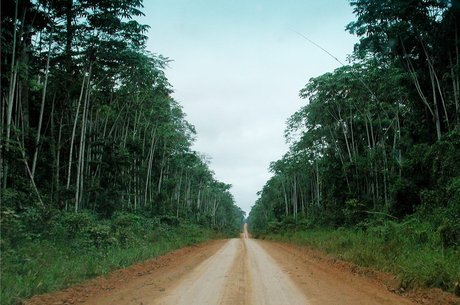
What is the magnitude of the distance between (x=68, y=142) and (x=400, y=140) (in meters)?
20.0

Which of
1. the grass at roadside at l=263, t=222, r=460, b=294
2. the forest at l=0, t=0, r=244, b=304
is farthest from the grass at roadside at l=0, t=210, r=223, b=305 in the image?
the grass at roadside at l=263, t=222, r=460, b=294

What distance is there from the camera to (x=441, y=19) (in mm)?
16922

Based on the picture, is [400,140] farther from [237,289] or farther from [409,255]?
[237,289]

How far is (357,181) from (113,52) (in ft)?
64.8

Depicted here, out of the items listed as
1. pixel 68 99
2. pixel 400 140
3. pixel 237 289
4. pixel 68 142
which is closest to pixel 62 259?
pixel 237 289

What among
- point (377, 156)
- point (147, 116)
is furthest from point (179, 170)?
point (377, 156)

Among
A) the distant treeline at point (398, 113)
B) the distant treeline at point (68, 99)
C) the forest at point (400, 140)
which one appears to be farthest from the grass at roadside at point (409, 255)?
the distant treeline at point (68, 99)

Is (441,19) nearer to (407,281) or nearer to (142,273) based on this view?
(407,281)

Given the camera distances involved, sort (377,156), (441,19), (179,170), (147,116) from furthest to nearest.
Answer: (179,170) < (147,116) < (377,156) < (441,19)

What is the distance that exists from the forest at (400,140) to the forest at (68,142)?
817 centimetres

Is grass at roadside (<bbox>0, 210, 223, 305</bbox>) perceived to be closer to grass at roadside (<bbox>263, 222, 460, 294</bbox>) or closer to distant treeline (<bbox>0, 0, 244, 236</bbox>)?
distant treeline (<bbox>0, 0, 244, 236</bbox>)

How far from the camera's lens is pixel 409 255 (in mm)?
10125

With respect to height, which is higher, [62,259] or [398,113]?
[398,113]

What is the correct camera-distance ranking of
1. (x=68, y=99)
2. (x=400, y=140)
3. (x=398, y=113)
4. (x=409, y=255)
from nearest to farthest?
(x=409, y=255)
(x=68, y=99)
(x=400, y=140)
(x=398, y=113)
